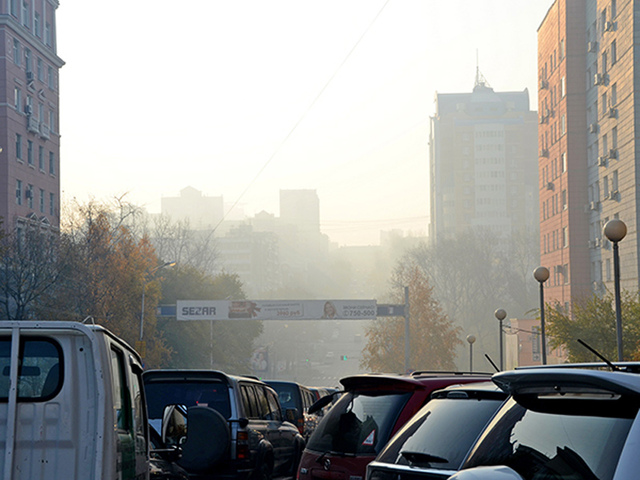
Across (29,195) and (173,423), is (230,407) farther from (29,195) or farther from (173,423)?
(29,195)

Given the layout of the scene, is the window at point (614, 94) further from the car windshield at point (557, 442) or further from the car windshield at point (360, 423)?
the car windshield at point (557, 442)

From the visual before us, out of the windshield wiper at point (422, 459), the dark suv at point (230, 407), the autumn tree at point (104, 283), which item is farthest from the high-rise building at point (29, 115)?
the windshield wiper at point (422, 459)

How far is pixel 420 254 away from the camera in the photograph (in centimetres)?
10231

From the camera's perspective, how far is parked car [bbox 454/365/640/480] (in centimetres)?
337

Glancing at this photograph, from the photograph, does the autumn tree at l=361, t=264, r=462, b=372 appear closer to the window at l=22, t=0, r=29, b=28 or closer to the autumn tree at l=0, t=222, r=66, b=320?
the autumn tree at l=0, t=222, r=66, b=320

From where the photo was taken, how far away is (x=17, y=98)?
63.2m

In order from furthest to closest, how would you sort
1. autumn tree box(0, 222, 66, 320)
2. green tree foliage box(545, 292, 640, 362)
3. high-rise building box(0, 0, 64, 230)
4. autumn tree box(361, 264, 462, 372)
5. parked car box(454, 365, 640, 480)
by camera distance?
autumn tree box(361, 264, 462, 372), high-rise building box(0, 0, 64, 230), autumn tree box(0, 222, 66, 320), green tree foliage box(545, 292, 640, 362), parked car box(454, 365, 640, 480)

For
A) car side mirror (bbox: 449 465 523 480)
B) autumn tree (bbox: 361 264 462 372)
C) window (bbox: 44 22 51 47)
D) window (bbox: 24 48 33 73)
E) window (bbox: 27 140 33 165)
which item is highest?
window (bbox: 44 22 51 47)

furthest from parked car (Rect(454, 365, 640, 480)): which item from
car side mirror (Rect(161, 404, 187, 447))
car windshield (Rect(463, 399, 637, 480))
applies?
car side mirror (Rect(161, 404, 187, 447))

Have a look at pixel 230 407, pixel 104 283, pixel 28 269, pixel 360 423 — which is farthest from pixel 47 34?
pixel 360 423

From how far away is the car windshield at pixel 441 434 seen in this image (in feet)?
18.9

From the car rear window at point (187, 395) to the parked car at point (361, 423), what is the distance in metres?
2.99

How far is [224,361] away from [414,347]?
16.6 meters

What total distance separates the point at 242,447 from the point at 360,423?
3.58m
